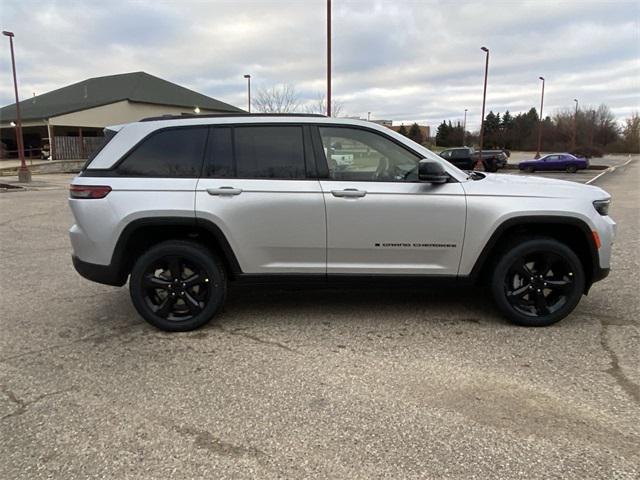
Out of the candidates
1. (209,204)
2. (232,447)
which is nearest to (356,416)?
(232,447)

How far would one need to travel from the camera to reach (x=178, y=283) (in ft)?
13.8

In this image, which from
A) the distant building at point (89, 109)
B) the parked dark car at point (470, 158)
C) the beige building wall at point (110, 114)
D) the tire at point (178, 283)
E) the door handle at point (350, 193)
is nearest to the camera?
the door handle at point (350, 193)

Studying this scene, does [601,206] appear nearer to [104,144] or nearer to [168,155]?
[168,155]

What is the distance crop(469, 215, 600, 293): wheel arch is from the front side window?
34.0 inches

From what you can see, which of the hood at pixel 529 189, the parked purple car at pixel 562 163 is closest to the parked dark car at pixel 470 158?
the parked purple car at pixel 562 163

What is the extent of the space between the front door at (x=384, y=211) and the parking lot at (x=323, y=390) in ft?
2.02

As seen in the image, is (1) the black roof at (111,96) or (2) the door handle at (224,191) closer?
(2) the door handle at (224,191)

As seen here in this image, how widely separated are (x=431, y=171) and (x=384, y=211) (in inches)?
19.4

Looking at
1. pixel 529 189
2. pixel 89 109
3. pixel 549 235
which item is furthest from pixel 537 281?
pixel 89 109

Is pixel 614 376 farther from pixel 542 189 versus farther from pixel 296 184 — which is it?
pixel 296 184

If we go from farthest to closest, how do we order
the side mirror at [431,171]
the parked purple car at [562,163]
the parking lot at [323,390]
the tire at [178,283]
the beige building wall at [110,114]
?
the parked purple car at [562,163] → the beige building wall at [110,114] → the tire at [178,283] → the side mirror at [431,171] → the parking lot at [323,390]

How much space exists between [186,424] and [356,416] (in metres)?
1.00

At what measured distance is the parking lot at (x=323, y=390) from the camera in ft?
8.29

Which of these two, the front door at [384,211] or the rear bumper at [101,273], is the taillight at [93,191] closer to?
the rear bumper at [101,273]
